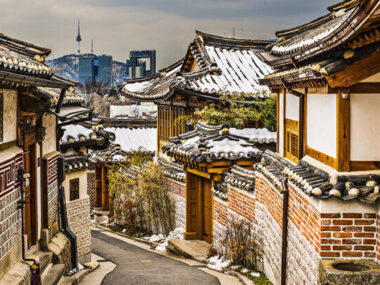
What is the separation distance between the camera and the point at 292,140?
986cm

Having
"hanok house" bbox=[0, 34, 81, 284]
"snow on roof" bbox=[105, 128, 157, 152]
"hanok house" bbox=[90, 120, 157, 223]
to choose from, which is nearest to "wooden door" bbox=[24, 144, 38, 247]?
"hanok house" bbox=[0, 34, 81, 284]

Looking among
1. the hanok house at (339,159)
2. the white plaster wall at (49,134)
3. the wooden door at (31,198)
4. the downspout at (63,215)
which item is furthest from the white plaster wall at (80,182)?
the hanok house at (339,159)

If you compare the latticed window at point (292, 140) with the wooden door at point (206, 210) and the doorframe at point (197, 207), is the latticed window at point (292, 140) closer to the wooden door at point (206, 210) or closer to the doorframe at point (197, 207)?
the wooden door at point (206, 210)

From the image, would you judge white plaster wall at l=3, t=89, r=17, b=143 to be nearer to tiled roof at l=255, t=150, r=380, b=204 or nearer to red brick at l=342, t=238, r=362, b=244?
tiled roof at l=255, t=150, r=380, b=204

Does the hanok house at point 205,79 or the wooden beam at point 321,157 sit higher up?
the hanok house at point 205,79

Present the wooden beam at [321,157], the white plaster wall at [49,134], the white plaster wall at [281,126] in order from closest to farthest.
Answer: the wooden beam at [321,157], the white plaster wall at [281,126], the white plaster wall at [49,134]

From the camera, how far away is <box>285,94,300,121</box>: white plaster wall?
9.48 m

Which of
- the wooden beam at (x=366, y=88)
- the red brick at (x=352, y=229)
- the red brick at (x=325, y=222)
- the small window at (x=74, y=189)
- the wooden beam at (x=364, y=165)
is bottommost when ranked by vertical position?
the small window at (x=74, y=189)

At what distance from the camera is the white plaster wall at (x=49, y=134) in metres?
12.5

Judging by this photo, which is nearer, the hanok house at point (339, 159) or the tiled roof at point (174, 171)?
the hanok house at point (339, 159)

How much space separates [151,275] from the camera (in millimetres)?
12891

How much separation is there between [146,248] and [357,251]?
11.8m

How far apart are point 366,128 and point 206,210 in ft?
32.6

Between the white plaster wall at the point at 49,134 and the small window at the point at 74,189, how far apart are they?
187 cm
